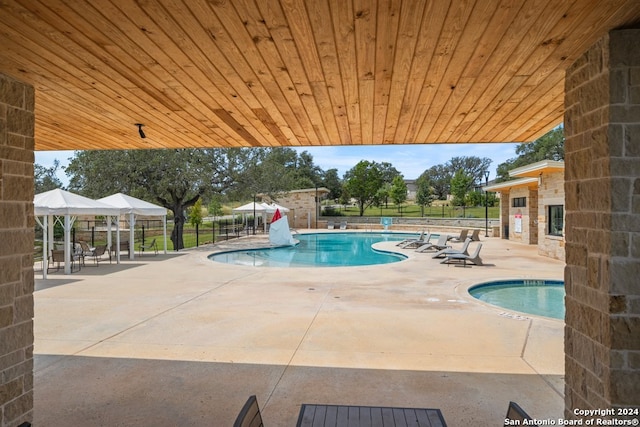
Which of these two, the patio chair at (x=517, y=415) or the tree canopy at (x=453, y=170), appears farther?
the tree canopy at (x=453, y=170)

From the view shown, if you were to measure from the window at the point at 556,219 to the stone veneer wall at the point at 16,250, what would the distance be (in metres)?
15.0

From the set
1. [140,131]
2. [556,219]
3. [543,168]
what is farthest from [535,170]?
[140,131]

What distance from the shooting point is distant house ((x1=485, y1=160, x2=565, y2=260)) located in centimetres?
1397

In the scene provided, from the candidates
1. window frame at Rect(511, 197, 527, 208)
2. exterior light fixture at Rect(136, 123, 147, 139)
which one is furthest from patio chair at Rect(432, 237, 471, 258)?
exterior light fixture at Rect(136, 123, 147, 139)

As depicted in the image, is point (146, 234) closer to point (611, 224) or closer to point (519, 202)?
point (519, 202)

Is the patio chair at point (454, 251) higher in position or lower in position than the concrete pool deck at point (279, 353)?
higher

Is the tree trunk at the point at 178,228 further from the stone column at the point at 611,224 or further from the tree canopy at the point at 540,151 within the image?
the tree canopy at the point at 540,151

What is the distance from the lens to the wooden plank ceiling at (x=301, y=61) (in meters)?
2.13

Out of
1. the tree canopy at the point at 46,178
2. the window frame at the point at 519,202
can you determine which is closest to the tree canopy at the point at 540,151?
the window frame at the point at 519,202

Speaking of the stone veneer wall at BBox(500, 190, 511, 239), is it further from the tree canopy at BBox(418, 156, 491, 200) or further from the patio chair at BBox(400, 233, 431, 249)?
the tree canopy at BBox(418, 156, 491, 200)

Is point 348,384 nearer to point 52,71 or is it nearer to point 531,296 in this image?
point 52,71

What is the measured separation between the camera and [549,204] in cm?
1477

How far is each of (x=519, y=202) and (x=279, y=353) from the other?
18.5 meters

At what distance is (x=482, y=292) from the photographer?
9633 millimetres
